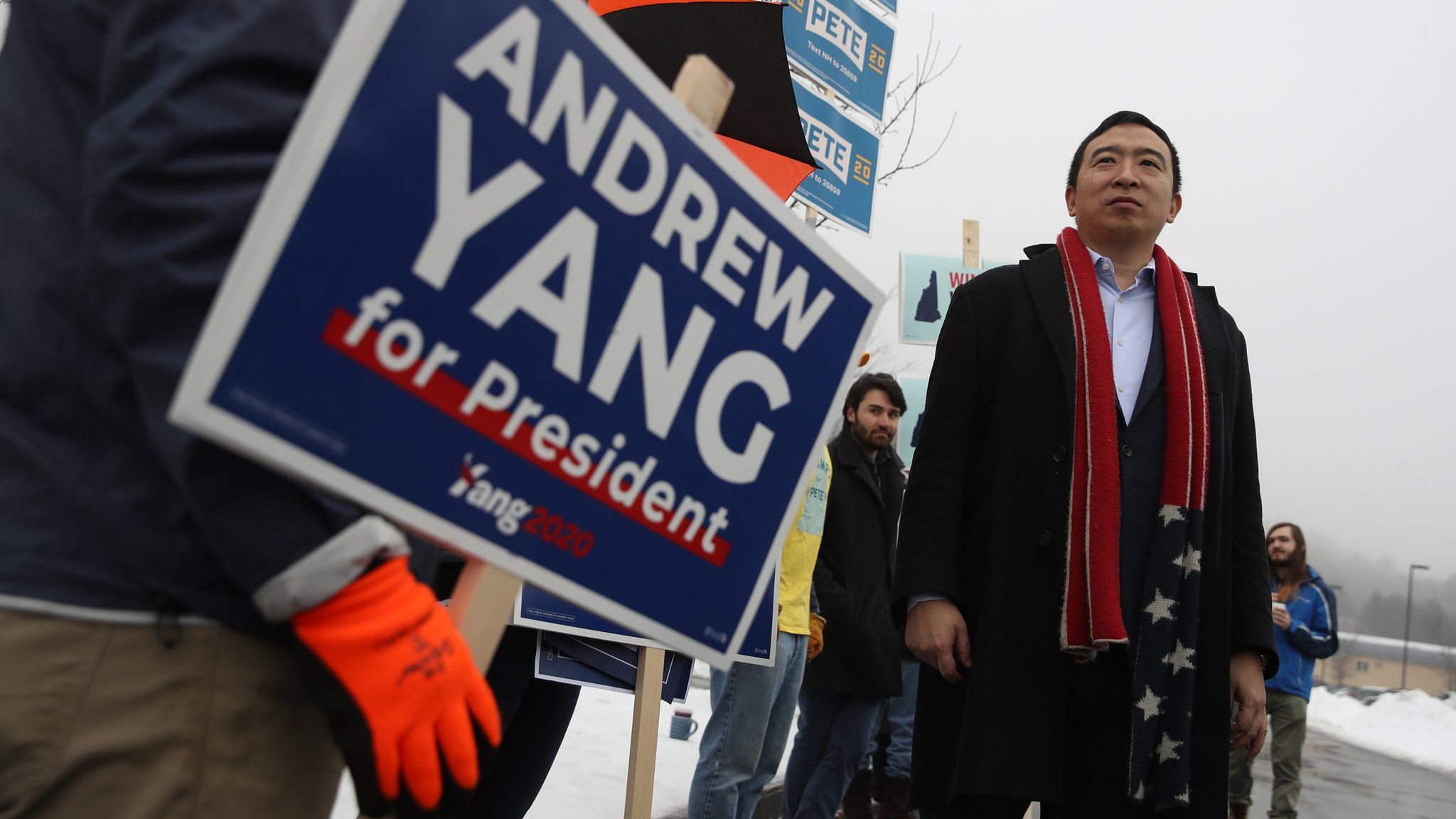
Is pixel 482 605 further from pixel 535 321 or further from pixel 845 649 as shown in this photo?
pixel 845 649

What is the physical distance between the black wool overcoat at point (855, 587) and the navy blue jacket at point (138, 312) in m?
3.57

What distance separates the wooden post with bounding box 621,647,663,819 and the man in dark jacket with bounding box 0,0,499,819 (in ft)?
5.27

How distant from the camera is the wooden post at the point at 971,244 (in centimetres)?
763

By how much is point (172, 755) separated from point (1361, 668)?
310 ft

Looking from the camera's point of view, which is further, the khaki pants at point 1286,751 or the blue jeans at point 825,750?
the khaki pants at point 1286,751

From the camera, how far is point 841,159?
5.67 m

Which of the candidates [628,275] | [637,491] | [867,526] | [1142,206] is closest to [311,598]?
[637,491]

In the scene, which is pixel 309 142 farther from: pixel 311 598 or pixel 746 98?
pixel 746 98

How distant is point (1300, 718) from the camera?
23.2ft

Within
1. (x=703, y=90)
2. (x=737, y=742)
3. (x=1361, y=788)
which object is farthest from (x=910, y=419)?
(x=1361, y=788)

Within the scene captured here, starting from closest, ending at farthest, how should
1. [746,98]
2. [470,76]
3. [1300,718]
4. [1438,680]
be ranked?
1. [470,76]
2. [746,98]
3. [1300,718]
4. [1438,680]

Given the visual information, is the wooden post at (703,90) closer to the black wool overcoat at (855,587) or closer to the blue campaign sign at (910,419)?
the black wool overcoat at (855,587)

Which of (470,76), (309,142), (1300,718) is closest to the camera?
(309,142)

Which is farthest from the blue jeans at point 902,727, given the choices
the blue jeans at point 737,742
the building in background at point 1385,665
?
the building in background at point 1385,665
